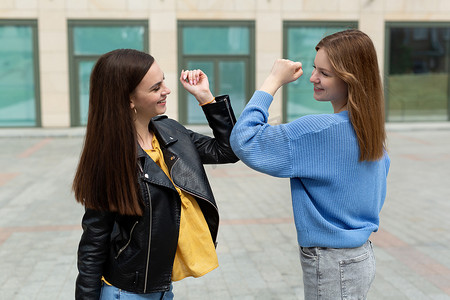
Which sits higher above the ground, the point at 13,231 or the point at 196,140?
the point at 196,140

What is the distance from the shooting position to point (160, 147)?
7.98ft

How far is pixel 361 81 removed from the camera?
2039 millimetres

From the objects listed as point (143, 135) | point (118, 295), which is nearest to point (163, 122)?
point (143, 135)

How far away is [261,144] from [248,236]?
4480 millimetres

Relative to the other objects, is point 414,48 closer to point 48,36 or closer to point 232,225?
point 48,36

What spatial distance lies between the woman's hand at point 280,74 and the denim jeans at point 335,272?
0.65 m

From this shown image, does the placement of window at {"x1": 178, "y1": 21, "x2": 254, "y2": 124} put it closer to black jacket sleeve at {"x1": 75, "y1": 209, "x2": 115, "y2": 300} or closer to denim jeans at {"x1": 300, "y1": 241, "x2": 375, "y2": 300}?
black jacket sleeve at {"x1": 75, "y1": 209, "x2": 115, "y2": 300}

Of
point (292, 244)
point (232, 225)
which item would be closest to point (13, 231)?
point (232, 225)

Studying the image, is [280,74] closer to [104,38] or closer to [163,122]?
[163,122]

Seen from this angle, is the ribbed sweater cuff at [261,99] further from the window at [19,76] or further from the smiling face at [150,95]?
the window at [19,76]

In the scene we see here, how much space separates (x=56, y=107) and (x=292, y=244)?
13.7 metres

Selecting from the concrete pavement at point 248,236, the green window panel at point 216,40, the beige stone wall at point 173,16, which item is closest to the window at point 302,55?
the beige stone wall at point 173,16

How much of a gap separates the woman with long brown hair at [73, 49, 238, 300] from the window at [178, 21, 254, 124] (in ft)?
52.5

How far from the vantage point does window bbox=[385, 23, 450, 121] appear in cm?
1903
